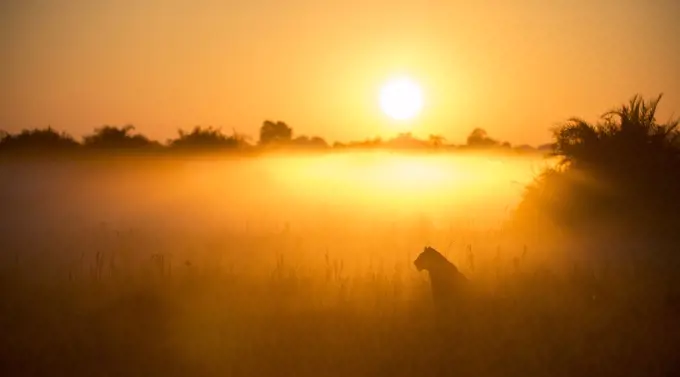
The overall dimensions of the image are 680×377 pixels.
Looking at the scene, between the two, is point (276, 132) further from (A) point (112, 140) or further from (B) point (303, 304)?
(B) point (303, 304)

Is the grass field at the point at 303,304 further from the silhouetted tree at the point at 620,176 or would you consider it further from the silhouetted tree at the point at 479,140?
Answer: the silhouetted tree at the point at 479,140

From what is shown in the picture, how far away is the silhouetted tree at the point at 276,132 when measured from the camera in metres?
41.9

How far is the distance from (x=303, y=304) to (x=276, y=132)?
33.7 m

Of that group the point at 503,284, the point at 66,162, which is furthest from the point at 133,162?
the point at 503,284

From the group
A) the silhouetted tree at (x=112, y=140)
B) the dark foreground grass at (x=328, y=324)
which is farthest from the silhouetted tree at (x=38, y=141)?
the dark foreground grass at (x=328, y=324)

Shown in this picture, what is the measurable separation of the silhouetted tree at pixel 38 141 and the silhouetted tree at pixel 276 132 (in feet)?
50.6

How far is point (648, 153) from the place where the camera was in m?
15.2

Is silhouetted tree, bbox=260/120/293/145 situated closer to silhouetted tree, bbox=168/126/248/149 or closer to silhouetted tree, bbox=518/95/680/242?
silhouetted tree, bbox=168/126/248/149

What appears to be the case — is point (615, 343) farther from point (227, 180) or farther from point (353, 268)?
point (227, 180)

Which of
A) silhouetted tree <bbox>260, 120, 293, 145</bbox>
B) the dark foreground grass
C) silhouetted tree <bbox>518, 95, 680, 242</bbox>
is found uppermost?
silhouetted tree <bbox>260, 120, 293, 145</bbox>

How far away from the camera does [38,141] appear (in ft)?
84.1

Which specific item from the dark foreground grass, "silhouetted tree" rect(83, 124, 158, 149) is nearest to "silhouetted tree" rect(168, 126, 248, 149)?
"silhouetted tree" rect(83, 124, 158, 149)

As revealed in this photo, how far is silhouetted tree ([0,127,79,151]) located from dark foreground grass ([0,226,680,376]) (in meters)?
13.3

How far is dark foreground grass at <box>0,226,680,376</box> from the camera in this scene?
815cm
